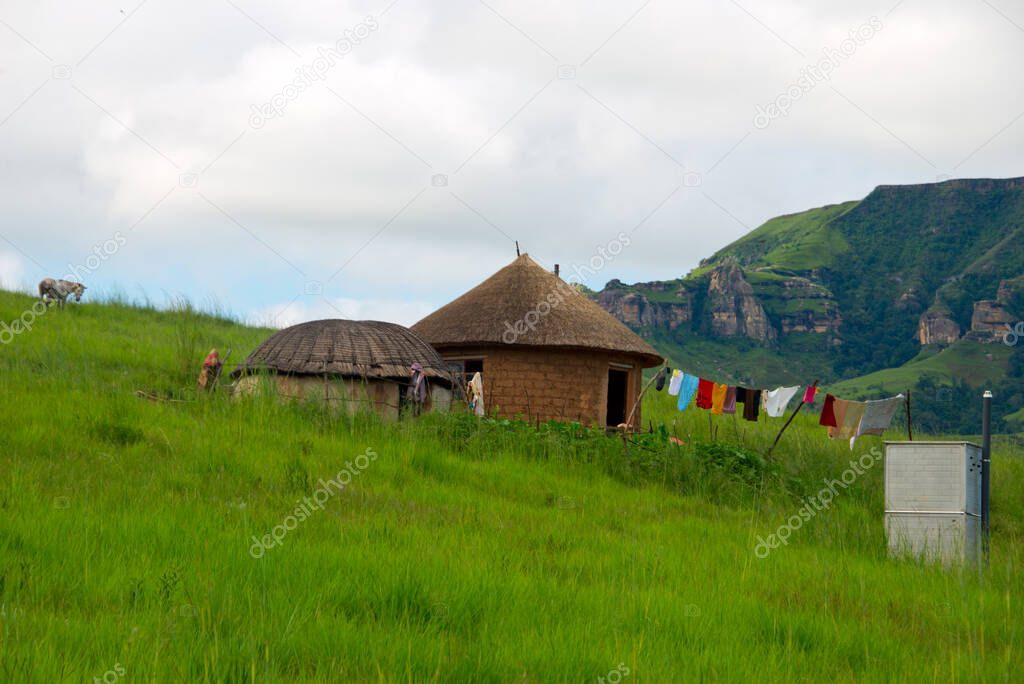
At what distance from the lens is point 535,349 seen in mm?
19578

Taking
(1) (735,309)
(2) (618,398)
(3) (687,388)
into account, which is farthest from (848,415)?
(1) (735,309)

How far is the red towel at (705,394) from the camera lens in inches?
736

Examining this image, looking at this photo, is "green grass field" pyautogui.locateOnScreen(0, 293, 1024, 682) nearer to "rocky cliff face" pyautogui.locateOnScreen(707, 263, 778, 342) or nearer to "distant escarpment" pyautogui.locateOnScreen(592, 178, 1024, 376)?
"distant escarpment" pyautogui.locateOnScreen(592, 178, 1024, 376)

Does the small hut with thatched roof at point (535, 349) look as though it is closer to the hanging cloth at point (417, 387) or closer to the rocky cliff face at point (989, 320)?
the hanging cloth at point (417, 387)

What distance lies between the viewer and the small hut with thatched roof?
1947 centimetres

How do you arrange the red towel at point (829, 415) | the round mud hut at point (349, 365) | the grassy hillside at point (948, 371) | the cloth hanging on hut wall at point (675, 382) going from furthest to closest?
the grassy hillside at point (948, 371)
the cloth hanging on hut wall at point (675, 382)
the round mud hut at point (349, 365)
the red towel at point (829, 415)

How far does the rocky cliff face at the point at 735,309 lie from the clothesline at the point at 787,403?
9889cm

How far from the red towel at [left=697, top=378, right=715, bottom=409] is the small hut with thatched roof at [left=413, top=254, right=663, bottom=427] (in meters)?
1.64

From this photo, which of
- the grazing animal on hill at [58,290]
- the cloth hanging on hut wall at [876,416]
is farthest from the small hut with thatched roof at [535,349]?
the grazing animal on hill at [58,290]

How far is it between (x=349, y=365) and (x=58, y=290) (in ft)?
40.1

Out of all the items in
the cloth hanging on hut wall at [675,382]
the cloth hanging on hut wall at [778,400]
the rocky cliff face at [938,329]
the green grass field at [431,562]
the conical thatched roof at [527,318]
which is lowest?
the green grass field at [431,562]

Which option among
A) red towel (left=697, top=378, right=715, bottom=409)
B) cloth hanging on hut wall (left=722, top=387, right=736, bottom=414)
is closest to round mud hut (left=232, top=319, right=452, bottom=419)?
red towel (left=697, top=378, right=715, bottom=409)

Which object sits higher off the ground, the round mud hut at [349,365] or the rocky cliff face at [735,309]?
the rocky cliff face at [735,309]

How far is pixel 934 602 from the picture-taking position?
7.85 m
